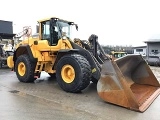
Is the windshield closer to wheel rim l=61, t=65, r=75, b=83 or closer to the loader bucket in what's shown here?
wheel rim l=61, t=65, r=75, b=83

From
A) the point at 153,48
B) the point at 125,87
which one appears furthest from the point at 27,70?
the point at 153,48

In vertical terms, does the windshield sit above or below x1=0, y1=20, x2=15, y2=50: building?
below

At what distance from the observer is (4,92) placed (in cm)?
697

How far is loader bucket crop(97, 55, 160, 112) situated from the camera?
5.22 metres

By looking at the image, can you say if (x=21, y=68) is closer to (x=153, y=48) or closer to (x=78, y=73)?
(x=78, y=73)

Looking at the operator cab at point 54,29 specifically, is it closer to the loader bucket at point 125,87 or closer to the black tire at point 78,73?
the black tire at point 78,73

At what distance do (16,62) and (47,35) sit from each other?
1.81 meters

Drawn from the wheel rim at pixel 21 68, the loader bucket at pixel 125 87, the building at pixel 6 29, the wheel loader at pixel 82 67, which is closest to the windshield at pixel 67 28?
the wheel loader at pixel 82 67

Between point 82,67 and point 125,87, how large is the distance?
5.33ft

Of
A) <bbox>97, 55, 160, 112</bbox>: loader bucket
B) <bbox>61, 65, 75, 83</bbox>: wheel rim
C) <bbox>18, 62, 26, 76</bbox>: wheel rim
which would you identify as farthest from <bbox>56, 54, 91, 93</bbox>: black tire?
<bbox>18, 62, 26, 76</bbox>: wheel rim

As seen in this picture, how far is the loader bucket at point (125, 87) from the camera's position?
522 centimetres

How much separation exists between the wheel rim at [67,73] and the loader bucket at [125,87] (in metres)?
1.40

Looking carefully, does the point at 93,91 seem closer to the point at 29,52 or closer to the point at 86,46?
the point at 86,46

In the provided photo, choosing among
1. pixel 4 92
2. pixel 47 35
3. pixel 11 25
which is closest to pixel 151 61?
pixel 11 25
